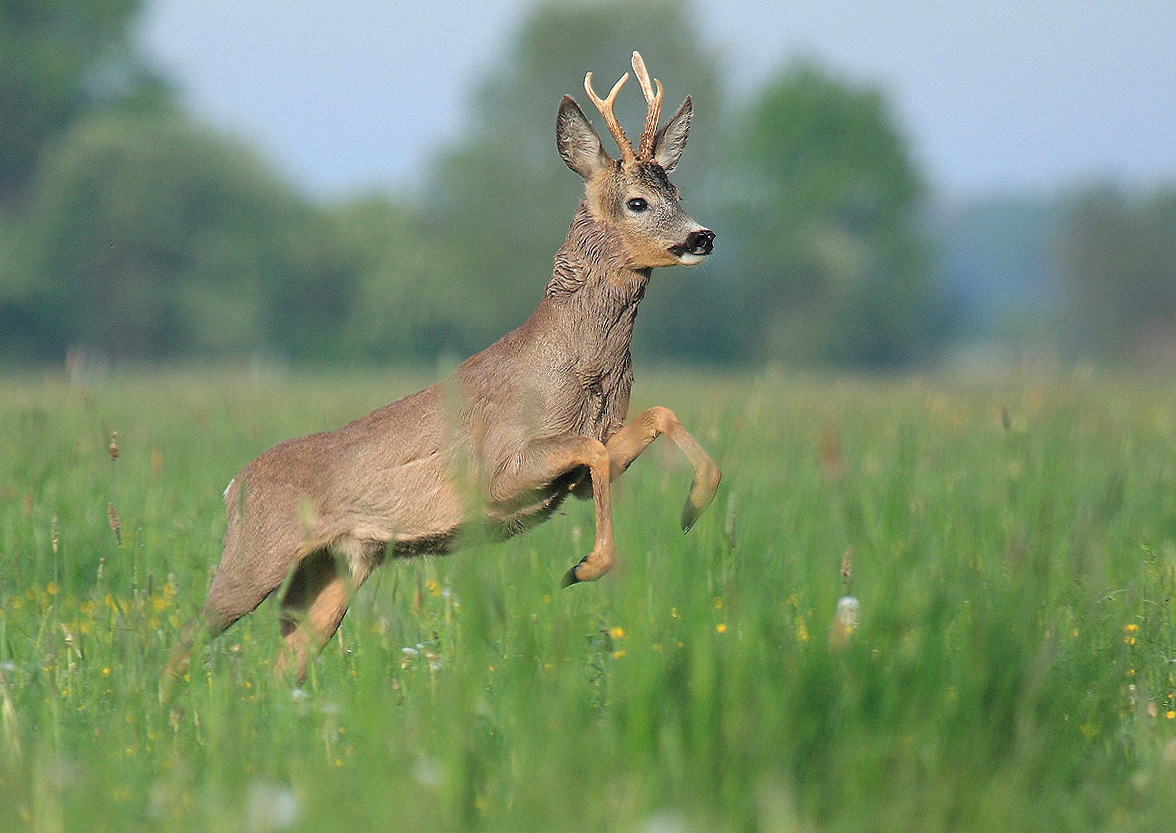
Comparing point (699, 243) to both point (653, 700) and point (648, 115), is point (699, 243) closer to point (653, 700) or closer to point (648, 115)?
point (648, 115)

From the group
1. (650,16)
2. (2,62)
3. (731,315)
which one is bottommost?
(731,315)

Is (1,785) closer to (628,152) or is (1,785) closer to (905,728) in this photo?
(905,728)

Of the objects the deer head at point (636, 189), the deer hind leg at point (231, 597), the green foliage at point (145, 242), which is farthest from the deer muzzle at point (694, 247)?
the green foliage at point (145, 242)

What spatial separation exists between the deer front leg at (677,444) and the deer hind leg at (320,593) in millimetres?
1056

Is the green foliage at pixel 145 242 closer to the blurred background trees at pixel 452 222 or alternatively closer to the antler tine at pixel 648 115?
the blurred background trees at pixel 452 222

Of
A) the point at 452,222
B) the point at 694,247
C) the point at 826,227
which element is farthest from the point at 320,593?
the point at 826,227

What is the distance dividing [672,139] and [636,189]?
57 cm

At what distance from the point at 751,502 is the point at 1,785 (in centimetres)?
428

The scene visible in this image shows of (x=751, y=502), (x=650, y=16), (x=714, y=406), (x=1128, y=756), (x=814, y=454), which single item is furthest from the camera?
(x=650, y=16)

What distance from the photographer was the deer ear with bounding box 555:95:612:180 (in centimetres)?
555

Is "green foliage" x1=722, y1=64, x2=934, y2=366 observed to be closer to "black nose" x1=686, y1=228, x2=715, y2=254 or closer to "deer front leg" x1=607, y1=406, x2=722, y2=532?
"black nose" x1=686, y1=228, x2=715, y2=254

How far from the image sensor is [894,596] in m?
3.32

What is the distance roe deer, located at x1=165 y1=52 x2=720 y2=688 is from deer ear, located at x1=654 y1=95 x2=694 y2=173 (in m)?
0.24

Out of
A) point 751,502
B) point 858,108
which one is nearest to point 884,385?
point 751,502
